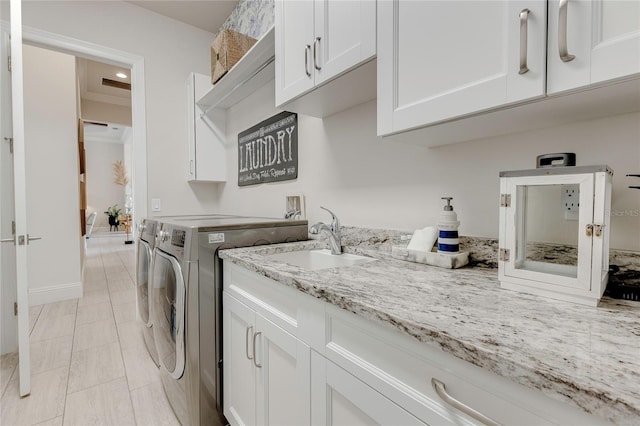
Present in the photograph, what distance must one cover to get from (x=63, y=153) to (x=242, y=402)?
3513 millimetres

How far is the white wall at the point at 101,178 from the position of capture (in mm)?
9422

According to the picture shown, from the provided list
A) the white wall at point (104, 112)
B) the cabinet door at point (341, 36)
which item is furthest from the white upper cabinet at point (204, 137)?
the white wall at point (104, 112)

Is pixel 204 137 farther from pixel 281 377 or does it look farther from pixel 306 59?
pixel 281 377

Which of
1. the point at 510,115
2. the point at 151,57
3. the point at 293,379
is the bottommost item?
the point at 293,379

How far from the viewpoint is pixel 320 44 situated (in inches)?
46.9

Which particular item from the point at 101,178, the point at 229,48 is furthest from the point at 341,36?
the point at 101,178

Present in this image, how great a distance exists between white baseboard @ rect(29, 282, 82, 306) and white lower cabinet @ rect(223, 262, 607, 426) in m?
2.93

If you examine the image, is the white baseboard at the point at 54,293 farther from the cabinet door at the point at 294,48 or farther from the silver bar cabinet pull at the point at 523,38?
the silver bar cabinet pull at the point at 523,38

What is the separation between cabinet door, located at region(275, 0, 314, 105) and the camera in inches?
49.4

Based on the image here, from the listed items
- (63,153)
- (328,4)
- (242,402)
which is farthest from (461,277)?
(63,153)

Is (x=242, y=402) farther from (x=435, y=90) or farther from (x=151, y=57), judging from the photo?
(x=151, y=57)

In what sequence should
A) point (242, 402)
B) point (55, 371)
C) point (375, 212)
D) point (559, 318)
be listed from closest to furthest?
1. point (559, 318)
2. point (242, 402)
3. point (375, 212)
4. point (55, 371)

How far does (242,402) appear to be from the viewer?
4.04 feet

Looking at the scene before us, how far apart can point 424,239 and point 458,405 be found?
681mm
